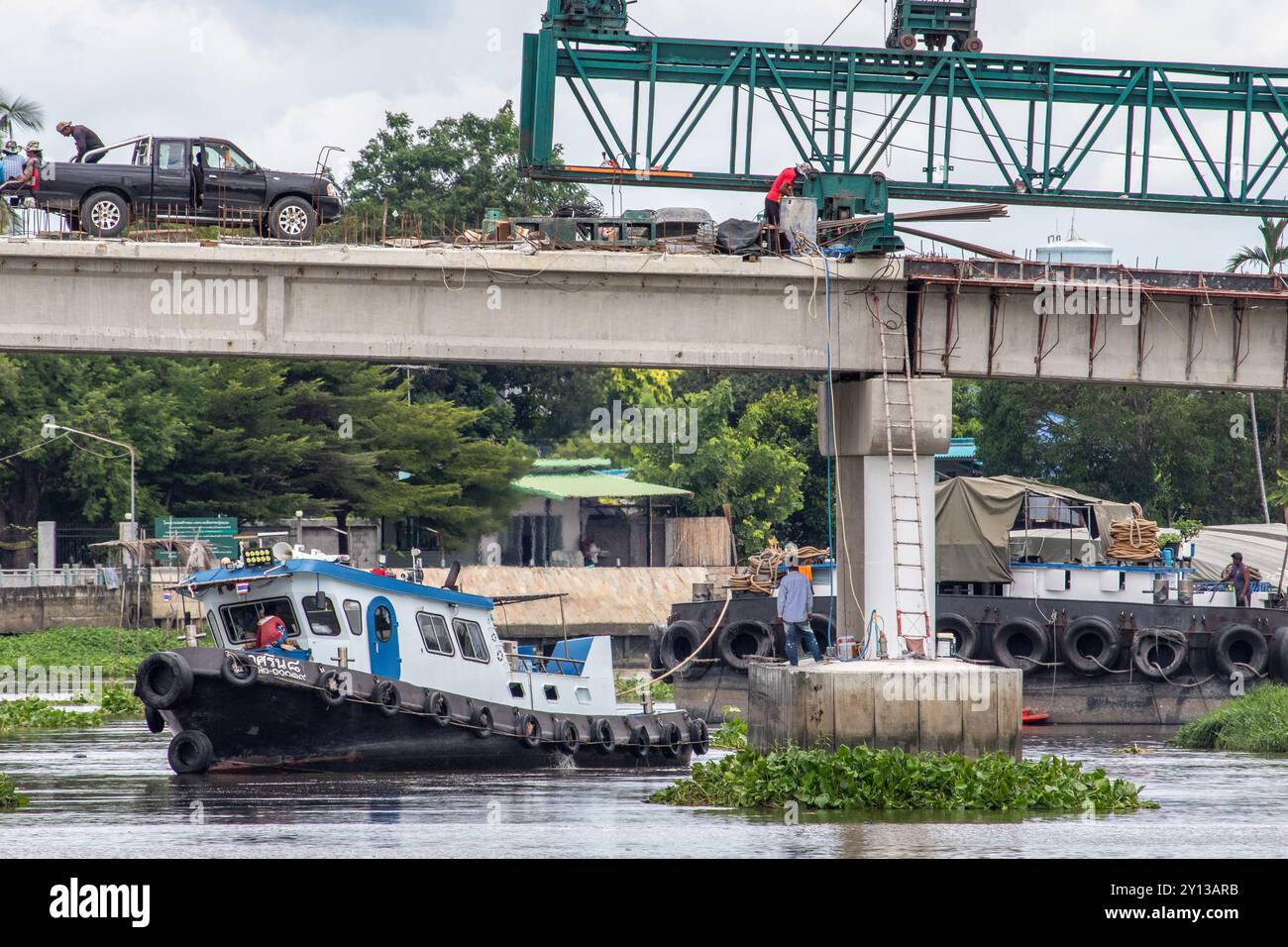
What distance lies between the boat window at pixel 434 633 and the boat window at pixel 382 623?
1.56 ft

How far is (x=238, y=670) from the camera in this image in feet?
82.5

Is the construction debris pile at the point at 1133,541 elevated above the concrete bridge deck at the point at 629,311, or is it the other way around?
the concrete bridge deck at the point at 629,311

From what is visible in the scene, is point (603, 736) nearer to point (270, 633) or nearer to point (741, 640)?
point (270, 633)

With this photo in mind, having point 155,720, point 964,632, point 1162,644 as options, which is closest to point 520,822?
point 155,720

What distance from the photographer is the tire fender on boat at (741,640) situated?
39.7 metres

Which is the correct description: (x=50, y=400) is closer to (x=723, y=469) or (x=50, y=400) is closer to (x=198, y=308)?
(x=723, y=469)

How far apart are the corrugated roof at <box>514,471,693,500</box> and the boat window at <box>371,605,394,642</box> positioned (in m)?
39.6

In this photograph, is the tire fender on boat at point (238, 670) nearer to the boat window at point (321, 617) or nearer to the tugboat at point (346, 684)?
the tugboat at point (346, 684)

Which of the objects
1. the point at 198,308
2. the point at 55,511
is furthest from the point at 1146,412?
the point at 198,308

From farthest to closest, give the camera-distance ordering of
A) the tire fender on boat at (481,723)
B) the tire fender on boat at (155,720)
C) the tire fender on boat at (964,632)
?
the tire fender on boat at (964,632) < the tire fender on boat at (481,723) < the tire fender on boat at (155,720)

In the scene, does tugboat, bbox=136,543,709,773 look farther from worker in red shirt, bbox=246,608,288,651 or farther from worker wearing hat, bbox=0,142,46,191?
worker wearing hat, bbox=0,142,46,191

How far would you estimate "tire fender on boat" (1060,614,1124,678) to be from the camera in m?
39.5

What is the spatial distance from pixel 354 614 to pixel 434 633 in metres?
1.39

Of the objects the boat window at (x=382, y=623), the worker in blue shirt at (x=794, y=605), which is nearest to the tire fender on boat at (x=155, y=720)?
the boat window at (x=382, y=623)
